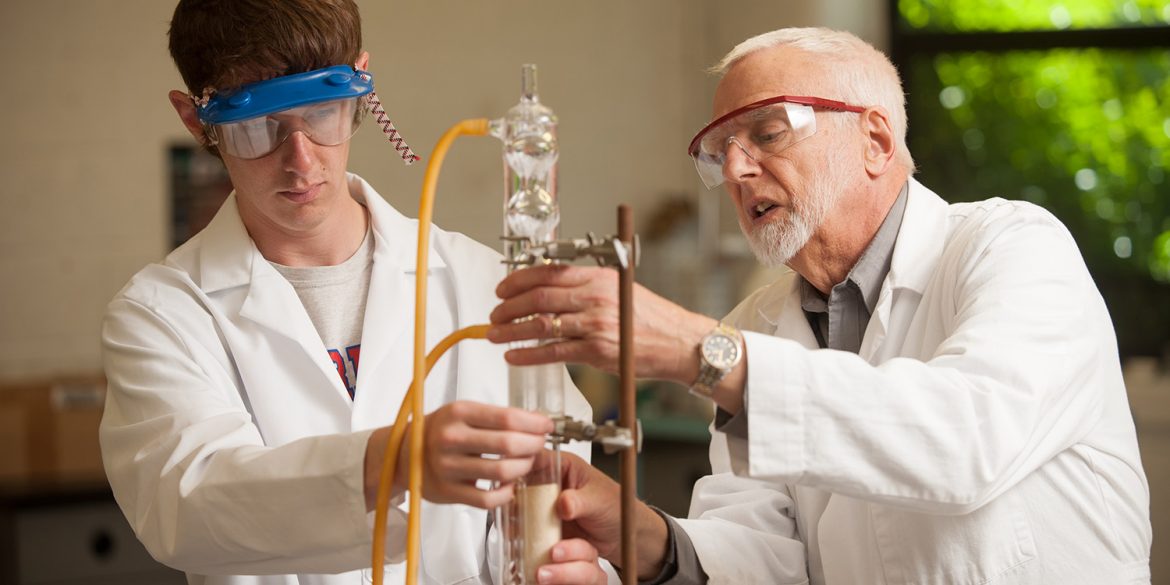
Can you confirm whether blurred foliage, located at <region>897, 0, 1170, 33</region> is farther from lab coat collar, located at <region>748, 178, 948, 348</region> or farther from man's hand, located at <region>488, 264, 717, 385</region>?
man's hand, located at <region>488, 264, 717, 385</region>

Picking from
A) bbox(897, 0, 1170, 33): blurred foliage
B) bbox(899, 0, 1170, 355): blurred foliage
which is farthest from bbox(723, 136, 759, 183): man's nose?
bbox(897, 0, 1170, 33): blurred foliage

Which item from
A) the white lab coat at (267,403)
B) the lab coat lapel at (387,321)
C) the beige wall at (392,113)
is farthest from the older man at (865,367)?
the beige wall at (392,113)

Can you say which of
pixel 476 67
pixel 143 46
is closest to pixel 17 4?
pixel 143 46

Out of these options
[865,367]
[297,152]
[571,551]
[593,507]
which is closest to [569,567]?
[571,551]

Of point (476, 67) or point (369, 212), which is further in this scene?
point (476, 67)

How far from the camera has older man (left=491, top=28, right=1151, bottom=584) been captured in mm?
1171

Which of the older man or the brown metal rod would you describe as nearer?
the brown metal rod

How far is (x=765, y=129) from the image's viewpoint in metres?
1.66

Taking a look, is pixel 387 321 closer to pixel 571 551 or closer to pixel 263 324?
pixel 263 324

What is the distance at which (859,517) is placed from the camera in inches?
60.6

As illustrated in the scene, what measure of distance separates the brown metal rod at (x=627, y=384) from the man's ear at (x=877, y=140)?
29.2 inches

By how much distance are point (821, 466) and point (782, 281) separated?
734 millimetres

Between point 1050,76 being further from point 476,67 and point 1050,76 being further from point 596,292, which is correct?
point 596,292

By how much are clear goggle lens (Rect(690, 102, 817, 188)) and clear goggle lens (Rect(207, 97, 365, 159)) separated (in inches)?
20.1
